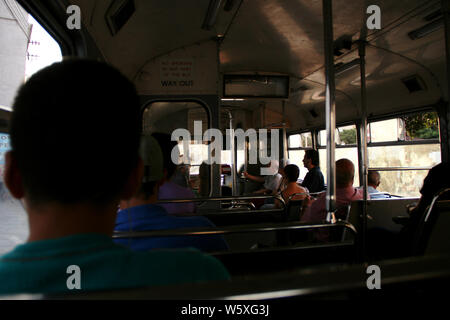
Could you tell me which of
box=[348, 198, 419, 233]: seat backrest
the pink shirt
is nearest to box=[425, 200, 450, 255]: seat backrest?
box=[348, 198, 419, 233]: seat backrest

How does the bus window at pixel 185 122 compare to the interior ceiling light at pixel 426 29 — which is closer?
the interior ceiling light at pixel 426 29

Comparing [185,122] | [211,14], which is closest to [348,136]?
[185,122]

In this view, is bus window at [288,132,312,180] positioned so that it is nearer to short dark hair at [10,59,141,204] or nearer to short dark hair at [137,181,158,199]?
short dark hair at [137,181,158,199]

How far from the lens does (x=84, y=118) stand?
509 mm

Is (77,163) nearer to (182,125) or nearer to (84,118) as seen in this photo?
(84,118)

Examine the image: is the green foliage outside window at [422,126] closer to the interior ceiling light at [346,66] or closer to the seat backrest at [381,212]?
the interior ceiling light at [346,66]

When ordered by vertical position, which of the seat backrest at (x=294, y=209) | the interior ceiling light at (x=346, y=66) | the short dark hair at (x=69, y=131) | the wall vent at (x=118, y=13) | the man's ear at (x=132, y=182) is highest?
the interior ceiling light at (x=346, y=66)

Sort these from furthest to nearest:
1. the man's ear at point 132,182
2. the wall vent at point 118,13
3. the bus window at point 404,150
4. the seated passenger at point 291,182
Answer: the bus window at point 404,150
the seated passenger at point 291,182
the wall vent at point 118,13
the man's ear at point 132,182

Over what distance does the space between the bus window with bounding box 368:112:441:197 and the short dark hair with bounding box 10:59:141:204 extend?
4606 millimetres

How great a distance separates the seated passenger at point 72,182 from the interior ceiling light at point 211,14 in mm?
3207

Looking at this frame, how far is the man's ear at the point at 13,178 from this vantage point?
54cm

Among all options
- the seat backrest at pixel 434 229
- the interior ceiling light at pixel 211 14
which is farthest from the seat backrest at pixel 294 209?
the interior ceiling light at pixel 211 14

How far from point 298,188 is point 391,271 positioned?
146 inches

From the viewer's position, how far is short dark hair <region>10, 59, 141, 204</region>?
19.8 inches
